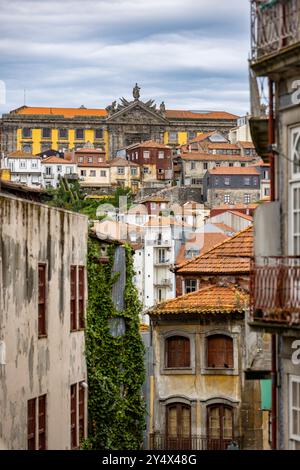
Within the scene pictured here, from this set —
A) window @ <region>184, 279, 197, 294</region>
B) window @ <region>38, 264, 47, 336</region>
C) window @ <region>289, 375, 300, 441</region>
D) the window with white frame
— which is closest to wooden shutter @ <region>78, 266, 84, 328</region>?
window @ <region>38, 264, 47, 336</region>

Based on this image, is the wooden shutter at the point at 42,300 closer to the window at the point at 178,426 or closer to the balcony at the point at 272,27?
the window at the point at 178,426

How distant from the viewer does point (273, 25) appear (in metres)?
15.9

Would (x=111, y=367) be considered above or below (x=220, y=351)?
below

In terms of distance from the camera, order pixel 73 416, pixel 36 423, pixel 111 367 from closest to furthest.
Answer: pixel 36 423 < pixel 73 416 < pixel 111 367

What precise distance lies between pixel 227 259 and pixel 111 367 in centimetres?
681

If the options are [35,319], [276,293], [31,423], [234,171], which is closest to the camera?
[276,293]

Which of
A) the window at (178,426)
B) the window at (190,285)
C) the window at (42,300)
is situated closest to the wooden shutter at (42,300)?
the window at (42,300)

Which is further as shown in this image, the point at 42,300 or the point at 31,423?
the point at 42,300

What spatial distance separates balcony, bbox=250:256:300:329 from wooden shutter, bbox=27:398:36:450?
9646mm

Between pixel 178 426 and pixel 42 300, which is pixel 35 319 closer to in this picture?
pixel 42 300

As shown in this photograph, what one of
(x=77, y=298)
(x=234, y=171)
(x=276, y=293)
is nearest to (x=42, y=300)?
(x=77, y=298)

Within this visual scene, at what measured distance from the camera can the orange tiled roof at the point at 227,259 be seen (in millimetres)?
35750

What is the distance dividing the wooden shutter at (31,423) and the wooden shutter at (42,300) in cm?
148

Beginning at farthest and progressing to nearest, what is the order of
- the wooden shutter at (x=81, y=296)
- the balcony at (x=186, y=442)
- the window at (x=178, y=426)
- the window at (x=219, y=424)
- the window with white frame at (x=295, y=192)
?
the window at (x=178, y=426) → the window at (x=219, y=424) → the balcony at (x=186, y=442) → the wooden shutter at (x=81, y=296) → the window with white frame at (x=295, y=192)
